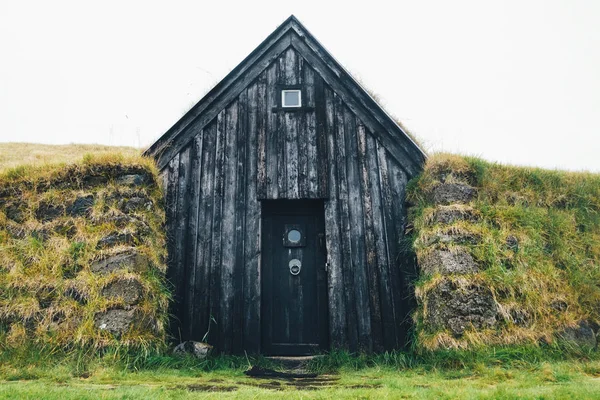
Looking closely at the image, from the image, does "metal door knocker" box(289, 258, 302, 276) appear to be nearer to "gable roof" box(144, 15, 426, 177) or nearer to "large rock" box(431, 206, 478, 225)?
"large rock" box(431, 206, 478, 225)

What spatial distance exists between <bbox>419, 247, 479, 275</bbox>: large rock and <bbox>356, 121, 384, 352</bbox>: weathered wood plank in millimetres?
959

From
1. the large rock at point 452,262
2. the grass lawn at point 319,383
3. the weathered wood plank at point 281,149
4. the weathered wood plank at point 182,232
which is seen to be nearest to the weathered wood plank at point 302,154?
Answer: the weathered wood plank at point 281,149

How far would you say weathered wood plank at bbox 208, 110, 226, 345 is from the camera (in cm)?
686

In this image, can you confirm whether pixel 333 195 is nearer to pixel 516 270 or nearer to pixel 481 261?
pixel 481 261

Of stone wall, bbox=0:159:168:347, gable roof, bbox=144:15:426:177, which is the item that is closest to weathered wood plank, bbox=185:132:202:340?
gable roof, bbox=144:15:426:177

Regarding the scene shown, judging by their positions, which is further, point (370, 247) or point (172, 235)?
point (172, 235)

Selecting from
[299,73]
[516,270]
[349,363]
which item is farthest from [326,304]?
[299,73]

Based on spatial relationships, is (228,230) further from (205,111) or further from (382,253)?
(382,253)

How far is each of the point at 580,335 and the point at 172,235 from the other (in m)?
6.41

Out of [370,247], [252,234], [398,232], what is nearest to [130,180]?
[252,234]

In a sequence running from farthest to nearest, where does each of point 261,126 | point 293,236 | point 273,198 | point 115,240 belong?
1. point 261,126
2. point 293,236
3. point 273,198
4. point 115,240

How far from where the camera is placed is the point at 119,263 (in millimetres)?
6195

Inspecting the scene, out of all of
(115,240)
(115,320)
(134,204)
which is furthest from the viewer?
(134,204)

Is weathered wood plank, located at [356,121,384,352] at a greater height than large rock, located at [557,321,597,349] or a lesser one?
greater
